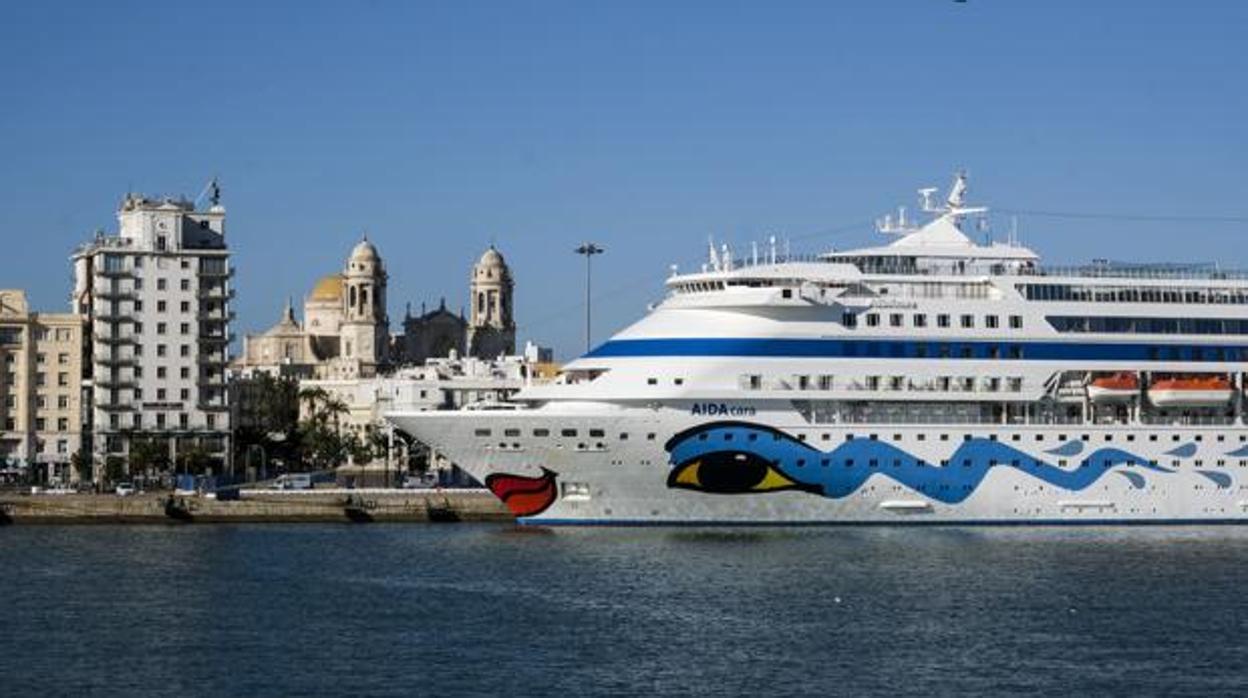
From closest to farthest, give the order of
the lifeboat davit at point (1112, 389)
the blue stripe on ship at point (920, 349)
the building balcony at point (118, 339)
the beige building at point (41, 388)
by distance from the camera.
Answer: the blue stripe on ship at point (920, 349)
the lifeboat davit at point (1112, 389)
the building balcony at point (118, 339)
the beige building at point (41, 388)

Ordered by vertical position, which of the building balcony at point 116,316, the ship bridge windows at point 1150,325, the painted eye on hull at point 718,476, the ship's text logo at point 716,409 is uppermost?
the building balcony at point 116,316

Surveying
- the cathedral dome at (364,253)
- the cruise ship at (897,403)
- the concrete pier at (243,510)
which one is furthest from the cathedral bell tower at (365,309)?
the cruise ship at (897,403)

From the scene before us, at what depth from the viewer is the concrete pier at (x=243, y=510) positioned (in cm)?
7712

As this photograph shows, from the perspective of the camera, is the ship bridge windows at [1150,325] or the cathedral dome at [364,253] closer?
the ship bridge windows at [1150,325]

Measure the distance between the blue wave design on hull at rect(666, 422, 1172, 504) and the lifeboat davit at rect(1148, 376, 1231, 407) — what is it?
11.7ft

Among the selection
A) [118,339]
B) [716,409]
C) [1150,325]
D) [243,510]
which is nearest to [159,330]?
[118,339]

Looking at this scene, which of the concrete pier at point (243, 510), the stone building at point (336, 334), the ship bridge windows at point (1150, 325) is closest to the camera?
the ship bridge windows at point (1150, 325)

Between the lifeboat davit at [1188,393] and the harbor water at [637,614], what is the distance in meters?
3.99

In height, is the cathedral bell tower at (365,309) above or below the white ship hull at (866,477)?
above

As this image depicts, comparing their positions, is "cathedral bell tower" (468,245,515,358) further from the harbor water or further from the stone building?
the harbor water

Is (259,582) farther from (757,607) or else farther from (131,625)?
(757,607)

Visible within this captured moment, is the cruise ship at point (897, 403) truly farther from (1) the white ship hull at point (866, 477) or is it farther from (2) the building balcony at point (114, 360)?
(2) the building balcony at point (114, 360)

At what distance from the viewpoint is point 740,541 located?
6341cm

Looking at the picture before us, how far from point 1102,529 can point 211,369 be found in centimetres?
4616
